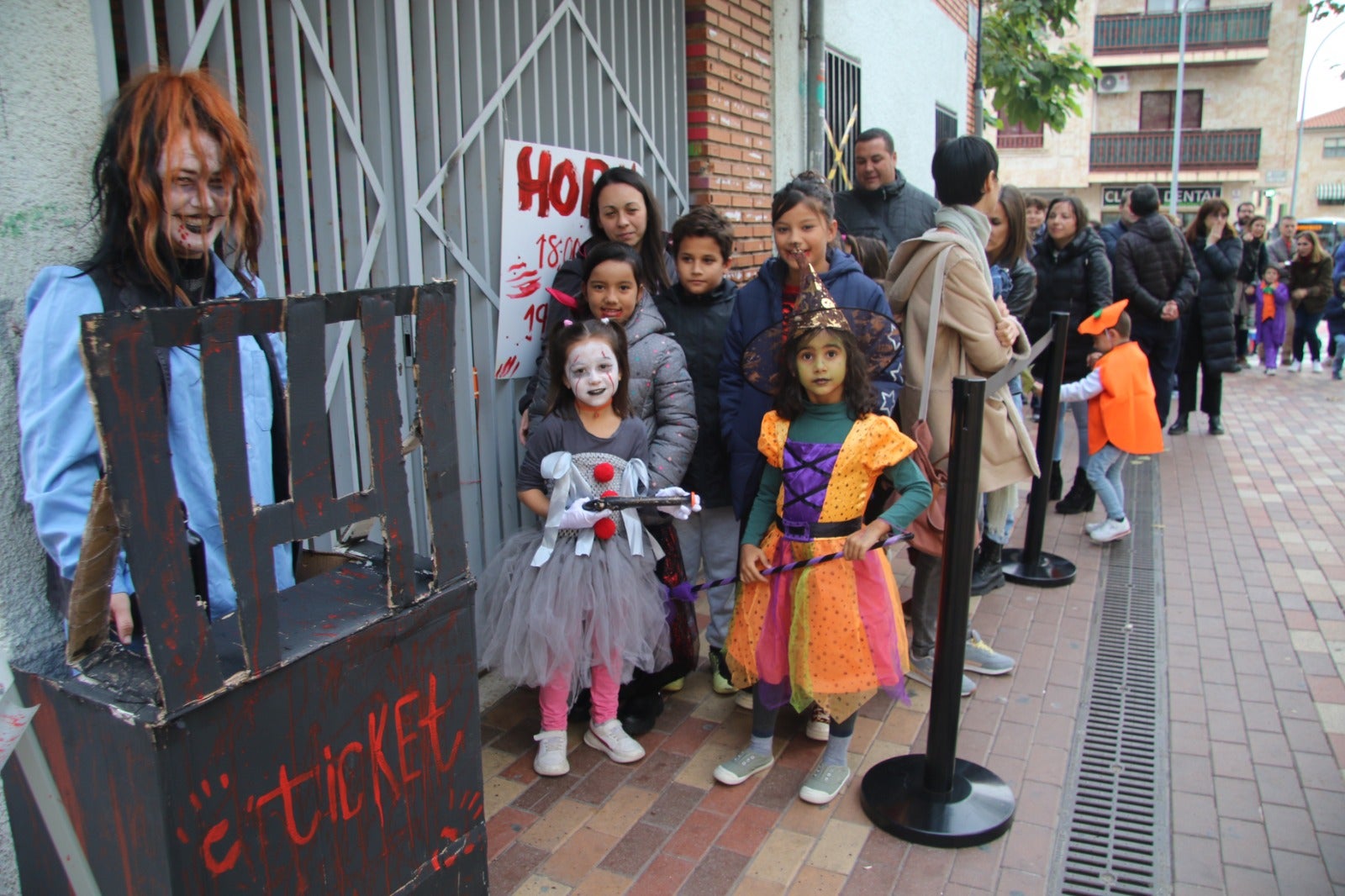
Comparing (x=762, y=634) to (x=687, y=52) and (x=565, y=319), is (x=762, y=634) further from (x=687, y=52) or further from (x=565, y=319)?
(x=687, y=52)

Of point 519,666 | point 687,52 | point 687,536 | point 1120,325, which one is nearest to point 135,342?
point 519,666

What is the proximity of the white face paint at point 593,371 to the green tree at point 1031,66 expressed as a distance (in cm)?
886

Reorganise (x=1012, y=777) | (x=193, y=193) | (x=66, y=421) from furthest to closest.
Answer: (x=1012, y=777) → (x=193, y=193) → (x=66, y=421)

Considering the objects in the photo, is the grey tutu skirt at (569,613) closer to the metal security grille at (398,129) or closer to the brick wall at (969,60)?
the metal security grille at (398,129)

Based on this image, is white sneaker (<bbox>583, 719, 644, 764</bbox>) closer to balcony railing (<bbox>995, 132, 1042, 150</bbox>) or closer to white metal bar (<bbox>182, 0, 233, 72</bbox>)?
white metal bar (<bbox>182, 0, 233, 72</bbox>)

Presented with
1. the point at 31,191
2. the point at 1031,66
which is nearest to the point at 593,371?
the point at 31,191

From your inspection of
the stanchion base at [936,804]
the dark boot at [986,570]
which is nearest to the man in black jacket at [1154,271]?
the dark boot at [986,570]

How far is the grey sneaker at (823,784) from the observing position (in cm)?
304

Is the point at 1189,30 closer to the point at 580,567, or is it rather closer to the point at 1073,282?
the point at 1073,282

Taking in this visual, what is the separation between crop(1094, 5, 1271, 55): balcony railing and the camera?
112ft

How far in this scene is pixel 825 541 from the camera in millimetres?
3039

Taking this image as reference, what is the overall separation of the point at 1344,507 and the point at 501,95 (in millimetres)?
5964

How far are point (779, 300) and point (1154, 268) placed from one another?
486 centimetres

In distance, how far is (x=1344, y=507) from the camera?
6.44m
